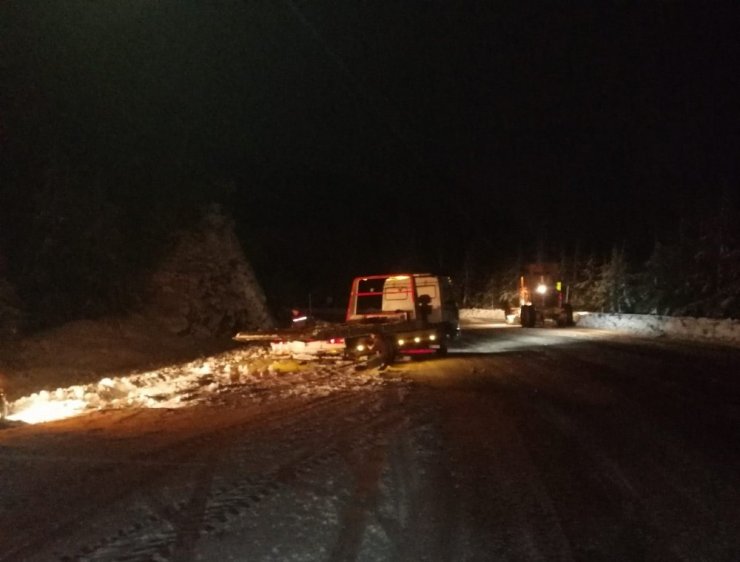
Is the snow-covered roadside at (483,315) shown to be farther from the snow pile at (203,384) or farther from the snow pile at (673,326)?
the snow pile at (203,384)

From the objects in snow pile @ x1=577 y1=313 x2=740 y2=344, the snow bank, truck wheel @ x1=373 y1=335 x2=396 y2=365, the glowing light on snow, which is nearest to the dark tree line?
snow pile @ x1=577 y1=313 x2=740 y2=344

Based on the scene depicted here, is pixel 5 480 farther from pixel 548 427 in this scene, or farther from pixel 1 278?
pixel 1 278

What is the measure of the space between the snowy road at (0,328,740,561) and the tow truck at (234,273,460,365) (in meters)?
4.75

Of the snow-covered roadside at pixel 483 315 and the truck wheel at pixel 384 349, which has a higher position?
the snow-covered roadside at pixel 483 315

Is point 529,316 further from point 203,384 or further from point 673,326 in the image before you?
point 203,384

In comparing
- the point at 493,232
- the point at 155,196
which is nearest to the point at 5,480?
the point at 155,196

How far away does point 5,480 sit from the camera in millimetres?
9047

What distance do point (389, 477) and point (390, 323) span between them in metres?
14.1

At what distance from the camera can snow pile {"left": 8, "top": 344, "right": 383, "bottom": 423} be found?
588 inches

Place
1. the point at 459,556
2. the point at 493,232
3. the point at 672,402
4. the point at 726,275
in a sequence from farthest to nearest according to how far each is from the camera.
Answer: the point at 493,232 → the point at 726,275 → the point at 672,402 → the point at 459,556

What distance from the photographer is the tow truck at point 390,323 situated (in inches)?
835

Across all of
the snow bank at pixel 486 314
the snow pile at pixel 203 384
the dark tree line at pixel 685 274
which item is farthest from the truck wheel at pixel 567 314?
the snow pile at pixel 203 384

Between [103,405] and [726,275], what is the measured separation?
35.7m

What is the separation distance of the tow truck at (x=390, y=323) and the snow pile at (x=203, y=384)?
0.88 m
